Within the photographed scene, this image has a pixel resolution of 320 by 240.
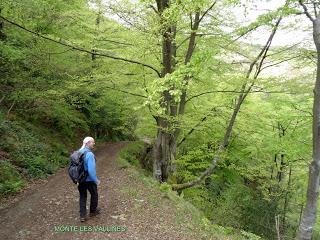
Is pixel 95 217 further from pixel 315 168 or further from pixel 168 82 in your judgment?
pixel 315 168

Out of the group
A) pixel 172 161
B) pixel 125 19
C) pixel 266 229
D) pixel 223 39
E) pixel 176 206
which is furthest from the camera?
pixel 266 229

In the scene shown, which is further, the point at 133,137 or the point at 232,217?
the point at 133,137

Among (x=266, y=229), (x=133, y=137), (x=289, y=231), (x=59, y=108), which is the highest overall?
(x=59, y=108)

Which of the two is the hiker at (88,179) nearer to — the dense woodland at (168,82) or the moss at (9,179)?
the dense woodland at (168,82)

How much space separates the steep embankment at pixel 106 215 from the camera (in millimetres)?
7266

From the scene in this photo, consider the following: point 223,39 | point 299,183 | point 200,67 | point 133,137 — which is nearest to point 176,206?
point 200,67

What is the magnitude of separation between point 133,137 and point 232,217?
14320mm

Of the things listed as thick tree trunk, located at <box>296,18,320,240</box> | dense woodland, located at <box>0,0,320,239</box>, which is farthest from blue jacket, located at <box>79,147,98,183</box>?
thick tree trunk, located at <box>296,18,320,240</box>

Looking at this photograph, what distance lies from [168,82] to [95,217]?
3.87 metres

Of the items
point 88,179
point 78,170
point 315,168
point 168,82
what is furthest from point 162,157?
point 315,168

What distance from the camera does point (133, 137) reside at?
27.6 meters

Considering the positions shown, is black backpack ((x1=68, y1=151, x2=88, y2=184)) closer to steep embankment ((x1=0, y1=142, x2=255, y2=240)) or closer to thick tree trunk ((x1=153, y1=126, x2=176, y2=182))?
steep embankment ((x1=0, y1=142, x2=255, y2=240))

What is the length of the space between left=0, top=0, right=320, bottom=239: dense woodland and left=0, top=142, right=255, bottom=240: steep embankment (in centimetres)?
121

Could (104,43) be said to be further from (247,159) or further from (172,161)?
(247,159)
